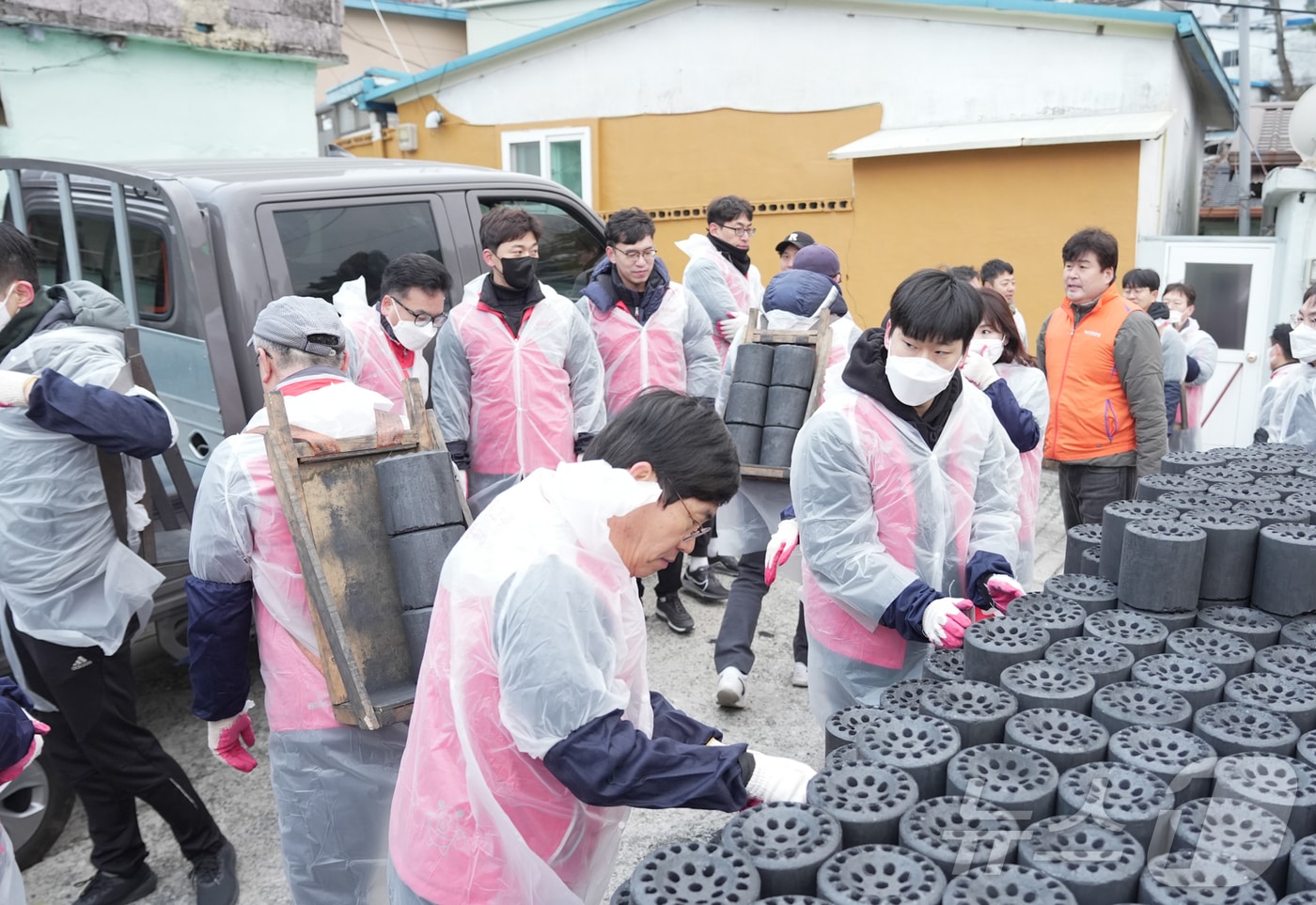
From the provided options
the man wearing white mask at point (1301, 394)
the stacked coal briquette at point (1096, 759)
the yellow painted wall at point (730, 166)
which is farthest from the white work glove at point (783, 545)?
the yellow painted wall at point (730, 166)

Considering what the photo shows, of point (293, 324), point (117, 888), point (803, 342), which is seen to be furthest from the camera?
point (803, 342)

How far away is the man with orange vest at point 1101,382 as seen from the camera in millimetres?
4324

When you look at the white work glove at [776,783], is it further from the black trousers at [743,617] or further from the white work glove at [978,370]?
the black trousers at [743,617]

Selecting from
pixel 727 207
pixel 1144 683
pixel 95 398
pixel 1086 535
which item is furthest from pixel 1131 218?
pixel 95 398

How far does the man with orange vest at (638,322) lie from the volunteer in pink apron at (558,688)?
301 cm

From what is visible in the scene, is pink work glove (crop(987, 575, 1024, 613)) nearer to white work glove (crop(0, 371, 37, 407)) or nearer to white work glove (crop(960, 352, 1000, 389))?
white work glove (crop(960, 352, 1000, 389))

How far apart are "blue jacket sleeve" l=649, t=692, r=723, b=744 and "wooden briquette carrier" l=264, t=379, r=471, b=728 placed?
2.30ft

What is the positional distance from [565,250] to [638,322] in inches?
31.3

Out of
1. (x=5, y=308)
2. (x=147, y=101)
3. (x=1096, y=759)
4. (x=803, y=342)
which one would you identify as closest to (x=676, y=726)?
(x=1096, y=759)

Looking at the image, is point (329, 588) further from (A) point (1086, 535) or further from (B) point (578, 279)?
(B) point (578, 279)

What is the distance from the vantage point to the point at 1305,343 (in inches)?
177

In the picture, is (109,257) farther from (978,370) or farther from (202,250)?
(978,370)

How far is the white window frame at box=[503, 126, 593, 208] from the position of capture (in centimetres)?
1097

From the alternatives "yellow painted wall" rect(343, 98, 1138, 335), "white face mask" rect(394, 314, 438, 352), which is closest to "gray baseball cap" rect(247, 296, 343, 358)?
"white face mask" rect(394, 314, 438, 352)
